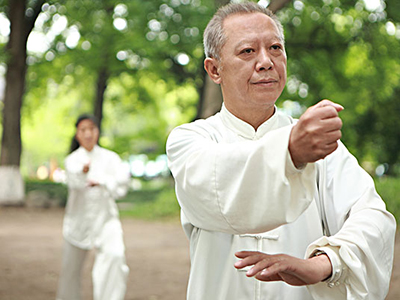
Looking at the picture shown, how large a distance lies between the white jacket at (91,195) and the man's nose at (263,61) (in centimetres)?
541

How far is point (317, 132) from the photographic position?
4.79ft

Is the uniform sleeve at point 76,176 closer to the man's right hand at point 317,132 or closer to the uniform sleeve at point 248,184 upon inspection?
the uniform sleeve at point 248,184

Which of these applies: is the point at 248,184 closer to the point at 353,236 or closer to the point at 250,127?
the point at 353,236

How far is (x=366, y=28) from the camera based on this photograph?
1778 cm

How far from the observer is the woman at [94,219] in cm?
688

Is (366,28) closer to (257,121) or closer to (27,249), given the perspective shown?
(27,249)

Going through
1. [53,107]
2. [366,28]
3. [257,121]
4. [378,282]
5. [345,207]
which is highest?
[366,28]

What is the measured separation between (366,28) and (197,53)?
6.48 metres

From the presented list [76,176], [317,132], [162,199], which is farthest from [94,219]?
[162,199]

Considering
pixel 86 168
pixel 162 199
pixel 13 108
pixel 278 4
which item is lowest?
pixel 162 199

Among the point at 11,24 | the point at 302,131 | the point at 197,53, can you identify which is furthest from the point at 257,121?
the point at 11,24

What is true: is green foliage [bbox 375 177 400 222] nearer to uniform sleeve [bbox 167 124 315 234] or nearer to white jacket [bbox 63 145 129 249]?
white jacket [bbox 63 145 129 249]

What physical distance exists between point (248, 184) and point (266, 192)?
0.18 ft

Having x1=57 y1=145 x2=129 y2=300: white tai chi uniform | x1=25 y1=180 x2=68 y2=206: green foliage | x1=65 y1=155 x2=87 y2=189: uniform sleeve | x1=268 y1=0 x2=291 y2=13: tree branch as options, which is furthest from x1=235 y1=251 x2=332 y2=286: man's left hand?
x1=25 y1=180 x2=68 y2=206: green foliage
